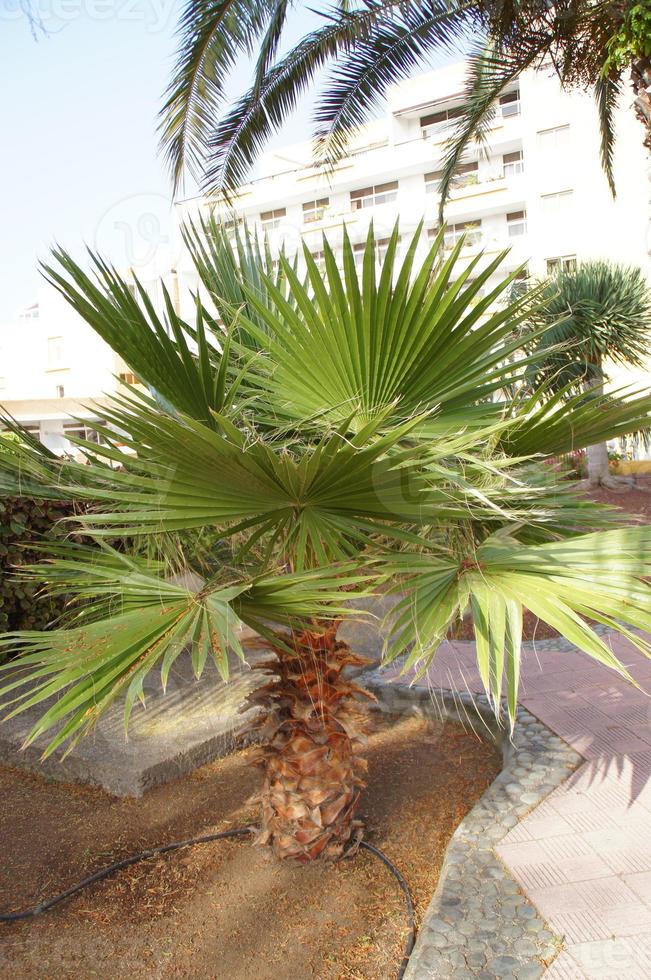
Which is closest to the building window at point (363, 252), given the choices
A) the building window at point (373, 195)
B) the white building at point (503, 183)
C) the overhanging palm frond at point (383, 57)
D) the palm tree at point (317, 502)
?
the palm tree at point (317, 502)

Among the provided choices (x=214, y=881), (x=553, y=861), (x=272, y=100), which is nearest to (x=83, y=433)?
(x=214, y=881)

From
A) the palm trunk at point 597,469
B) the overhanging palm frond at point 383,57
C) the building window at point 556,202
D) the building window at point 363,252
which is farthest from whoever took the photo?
the building window at point 556,202

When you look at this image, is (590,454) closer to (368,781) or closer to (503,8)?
(503,8)

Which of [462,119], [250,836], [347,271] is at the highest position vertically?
[462,119]

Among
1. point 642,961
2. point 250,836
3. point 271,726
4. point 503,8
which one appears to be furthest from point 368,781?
point 503,8

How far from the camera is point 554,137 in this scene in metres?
28.0

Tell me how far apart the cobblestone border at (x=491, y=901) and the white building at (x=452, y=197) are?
1878 centimetres

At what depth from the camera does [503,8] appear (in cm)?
662

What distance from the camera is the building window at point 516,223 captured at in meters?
31.1

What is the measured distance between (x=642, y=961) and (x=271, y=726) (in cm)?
145

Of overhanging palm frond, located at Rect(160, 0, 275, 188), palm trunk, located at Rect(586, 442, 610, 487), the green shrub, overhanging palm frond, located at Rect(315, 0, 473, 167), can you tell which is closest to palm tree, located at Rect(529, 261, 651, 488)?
palm trunk, located at Rect(586, 442, 610, 487)

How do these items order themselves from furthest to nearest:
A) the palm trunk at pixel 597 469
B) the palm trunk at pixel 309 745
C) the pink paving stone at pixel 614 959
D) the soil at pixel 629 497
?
the palm trunk at pixel 597 469, the soil at pixel 629 497, the palm trunk at pixel 309 745, the pink paving stone at pixel 614 959

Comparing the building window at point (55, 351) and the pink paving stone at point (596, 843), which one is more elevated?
the building window at point (55, 351)

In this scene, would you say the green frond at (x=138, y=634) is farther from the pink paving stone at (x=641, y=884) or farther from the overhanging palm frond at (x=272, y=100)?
the overhanging palm frond at (x=272, y=100)
